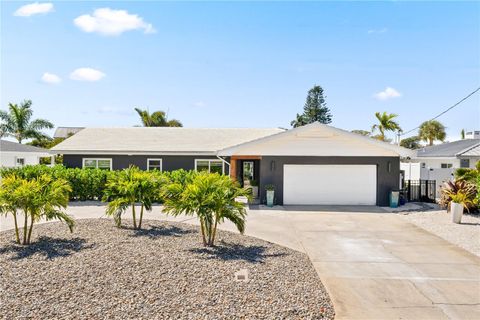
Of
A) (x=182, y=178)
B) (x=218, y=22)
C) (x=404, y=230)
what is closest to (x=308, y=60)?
(x=218, y=22)

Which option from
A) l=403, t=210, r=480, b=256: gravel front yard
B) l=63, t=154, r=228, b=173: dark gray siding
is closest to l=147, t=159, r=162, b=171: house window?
l=63, t=154, r=228, b=173: dark gray siding

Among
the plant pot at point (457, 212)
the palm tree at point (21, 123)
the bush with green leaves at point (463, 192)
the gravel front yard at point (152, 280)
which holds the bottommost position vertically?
the gravel front yard at point (152, 280)

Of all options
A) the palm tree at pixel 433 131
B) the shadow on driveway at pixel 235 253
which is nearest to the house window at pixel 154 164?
the shadow on driveway at pixel 235 253

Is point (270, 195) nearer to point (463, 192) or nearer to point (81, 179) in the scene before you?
point (463, 192)

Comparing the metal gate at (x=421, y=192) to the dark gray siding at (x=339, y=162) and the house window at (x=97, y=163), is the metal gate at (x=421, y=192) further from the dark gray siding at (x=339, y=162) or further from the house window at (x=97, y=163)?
the house window at (x=97, y=163)

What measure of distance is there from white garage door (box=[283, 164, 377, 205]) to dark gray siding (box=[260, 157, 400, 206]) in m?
0.22

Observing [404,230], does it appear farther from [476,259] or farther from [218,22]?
[218,22]

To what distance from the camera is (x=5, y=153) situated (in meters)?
25.2

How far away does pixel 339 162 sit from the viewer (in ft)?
48.1

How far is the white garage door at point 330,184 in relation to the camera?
14766mm

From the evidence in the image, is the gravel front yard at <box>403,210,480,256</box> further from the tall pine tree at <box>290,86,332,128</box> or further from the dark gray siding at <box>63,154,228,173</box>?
the tall pine tree at <box>290,86,332,128</box>

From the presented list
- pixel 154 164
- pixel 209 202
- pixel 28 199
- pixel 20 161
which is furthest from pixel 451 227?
pixel 20 161

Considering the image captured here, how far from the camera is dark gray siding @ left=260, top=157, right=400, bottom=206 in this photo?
1464 cm

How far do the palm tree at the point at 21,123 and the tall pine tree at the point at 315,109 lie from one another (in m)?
34.3
